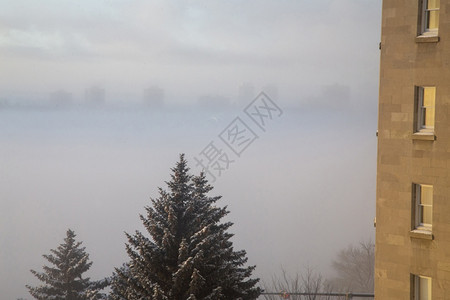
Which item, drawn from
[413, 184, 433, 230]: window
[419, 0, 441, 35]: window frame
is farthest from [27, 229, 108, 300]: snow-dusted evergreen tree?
[419, 0, 441, 35]: window frame

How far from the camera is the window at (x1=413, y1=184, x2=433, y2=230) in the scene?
13.1 meters

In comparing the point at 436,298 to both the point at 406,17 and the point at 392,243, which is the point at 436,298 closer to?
the point at 392,243

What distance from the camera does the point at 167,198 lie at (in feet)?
50.6

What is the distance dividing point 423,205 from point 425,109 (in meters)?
2.38

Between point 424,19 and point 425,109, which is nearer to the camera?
point 424,19

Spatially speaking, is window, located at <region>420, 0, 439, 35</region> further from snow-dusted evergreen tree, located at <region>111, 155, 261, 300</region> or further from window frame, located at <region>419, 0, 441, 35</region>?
snow-dusted evergreen tree, located at <region>111, 155, 261, 300</region>

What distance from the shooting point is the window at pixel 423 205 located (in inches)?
516

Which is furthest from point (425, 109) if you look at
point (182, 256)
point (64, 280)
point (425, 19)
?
point (64, 280)

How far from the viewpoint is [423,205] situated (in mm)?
13234

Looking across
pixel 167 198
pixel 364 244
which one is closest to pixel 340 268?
pixel 364 244

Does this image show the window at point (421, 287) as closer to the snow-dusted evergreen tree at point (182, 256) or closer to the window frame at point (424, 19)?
the snow-dusted evergreen tree at point (182, 256)

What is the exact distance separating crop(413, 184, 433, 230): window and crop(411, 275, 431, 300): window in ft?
4.17

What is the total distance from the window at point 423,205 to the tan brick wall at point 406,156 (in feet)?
0.62

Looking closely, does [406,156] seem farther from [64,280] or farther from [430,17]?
[64,280]
